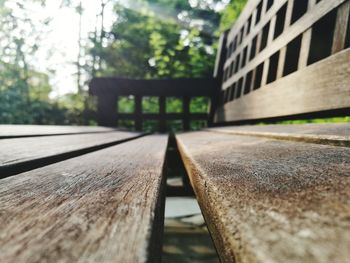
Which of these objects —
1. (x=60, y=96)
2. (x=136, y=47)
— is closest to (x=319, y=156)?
(x=136, y=47)

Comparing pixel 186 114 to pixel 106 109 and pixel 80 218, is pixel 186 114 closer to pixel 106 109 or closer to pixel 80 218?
pixel 106 109

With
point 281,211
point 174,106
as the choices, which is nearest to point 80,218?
point 281,211

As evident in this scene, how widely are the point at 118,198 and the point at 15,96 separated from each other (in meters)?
9.27

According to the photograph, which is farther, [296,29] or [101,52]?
[101,52]

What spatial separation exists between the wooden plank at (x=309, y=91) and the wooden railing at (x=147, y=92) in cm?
179

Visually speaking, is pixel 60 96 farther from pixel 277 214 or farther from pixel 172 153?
pixel 277 214

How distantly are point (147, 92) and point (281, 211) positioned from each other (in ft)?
11.8

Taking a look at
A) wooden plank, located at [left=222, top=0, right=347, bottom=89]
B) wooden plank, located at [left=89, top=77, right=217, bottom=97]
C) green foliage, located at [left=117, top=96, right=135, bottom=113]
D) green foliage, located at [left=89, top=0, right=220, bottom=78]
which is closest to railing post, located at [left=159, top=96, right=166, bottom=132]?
wooden plank, located at [left=89, top=77, right=217, bottom=97]

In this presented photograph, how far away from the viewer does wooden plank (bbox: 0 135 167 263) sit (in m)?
0.23

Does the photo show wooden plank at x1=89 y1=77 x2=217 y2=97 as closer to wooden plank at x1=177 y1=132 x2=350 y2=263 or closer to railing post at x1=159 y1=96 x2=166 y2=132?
railing post at x1=159 y1=96 x2=166 y2=132

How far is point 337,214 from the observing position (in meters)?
0.24

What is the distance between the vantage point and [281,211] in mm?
261

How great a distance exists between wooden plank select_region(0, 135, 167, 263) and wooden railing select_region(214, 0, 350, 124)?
2.61 ft

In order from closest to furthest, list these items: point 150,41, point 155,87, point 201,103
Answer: point 155,87 → point 201,103 → point 150,41
